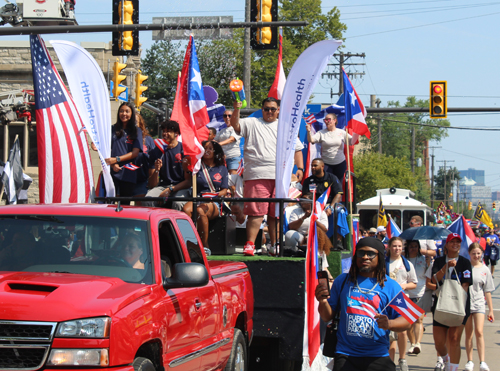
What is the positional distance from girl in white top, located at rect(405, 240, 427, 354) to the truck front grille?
296 inches

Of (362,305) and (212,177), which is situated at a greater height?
(212,177)

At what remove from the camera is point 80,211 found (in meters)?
5.14

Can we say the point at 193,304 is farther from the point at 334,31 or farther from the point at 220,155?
the point at 334,31

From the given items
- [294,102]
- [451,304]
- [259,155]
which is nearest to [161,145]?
[259,155]

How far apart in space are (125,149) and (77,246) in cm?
497

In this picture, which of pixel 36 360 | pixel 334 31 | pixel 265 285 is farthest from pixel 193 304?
pixel 334 31

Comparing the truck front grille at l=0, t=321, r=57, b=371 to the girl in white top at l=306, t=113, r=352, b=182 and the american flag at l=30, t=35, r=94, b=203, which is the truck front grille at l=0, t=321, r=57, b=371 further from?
the girl in white top at l=306, t=113, r=352, b=182

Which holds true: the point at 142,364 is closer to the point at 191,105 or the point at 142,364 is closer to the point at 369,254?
the point at 369,254

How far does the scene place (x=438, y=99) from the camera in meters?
20.5

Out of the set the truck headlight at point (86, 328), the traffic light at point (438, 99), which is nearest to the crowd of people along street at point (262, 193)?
the truck headlight at point (86, 328)

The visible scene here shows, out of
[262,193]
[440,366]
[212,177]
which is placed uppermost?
[212,177]

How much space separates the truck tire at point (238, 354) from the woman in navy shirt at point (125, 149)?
3492 mm

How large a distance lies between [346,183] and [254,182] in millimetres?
3524

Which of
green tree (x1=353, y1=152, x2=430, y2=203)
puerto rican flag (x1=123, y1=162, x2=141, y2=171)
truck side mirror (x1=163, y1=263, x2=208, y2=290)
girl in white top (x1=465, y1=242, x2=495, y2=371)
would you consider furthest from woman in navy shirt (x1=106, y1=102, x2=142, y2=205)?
green tree (x1=353, y1=152, x2=430, y2=203)
